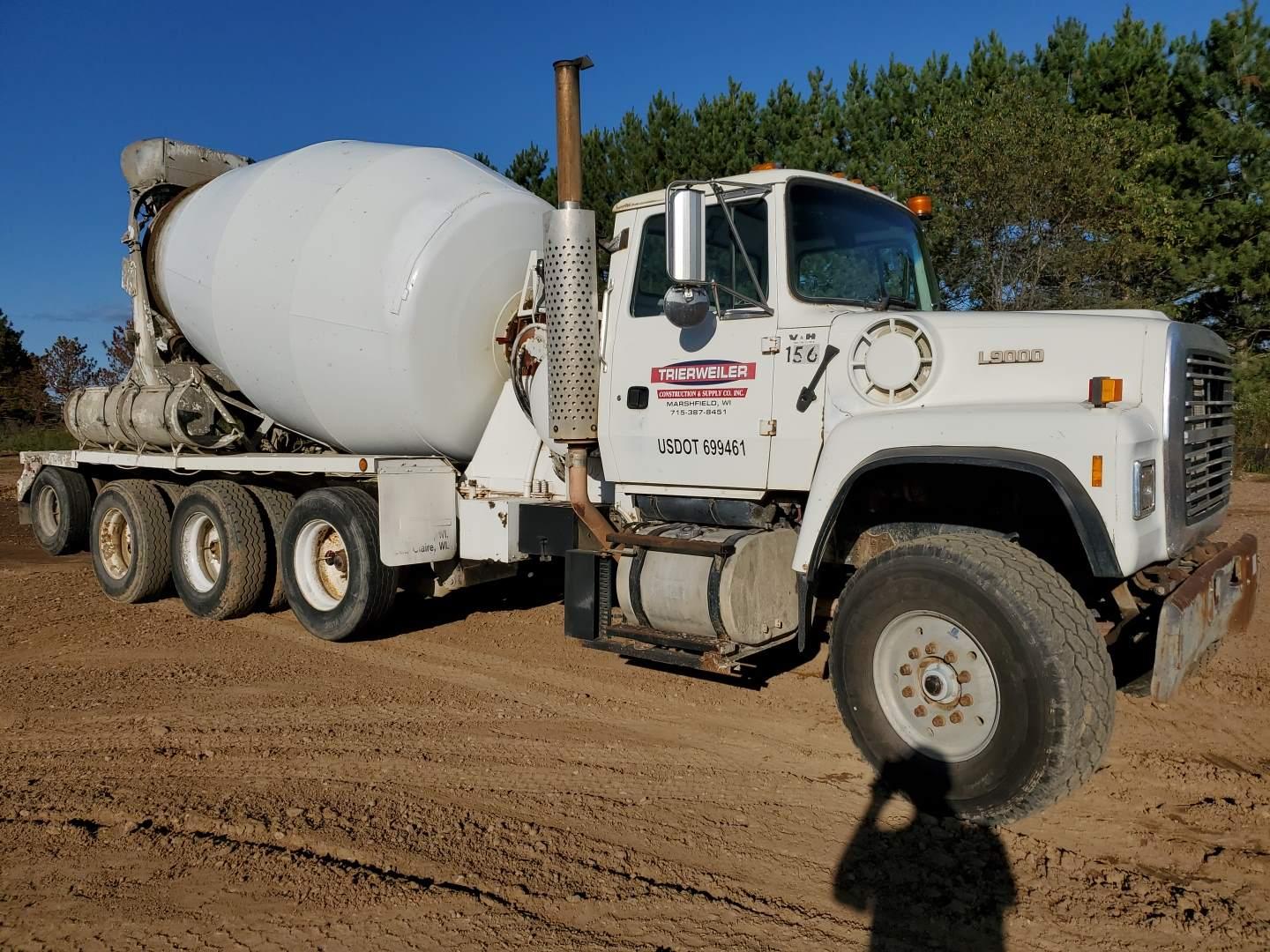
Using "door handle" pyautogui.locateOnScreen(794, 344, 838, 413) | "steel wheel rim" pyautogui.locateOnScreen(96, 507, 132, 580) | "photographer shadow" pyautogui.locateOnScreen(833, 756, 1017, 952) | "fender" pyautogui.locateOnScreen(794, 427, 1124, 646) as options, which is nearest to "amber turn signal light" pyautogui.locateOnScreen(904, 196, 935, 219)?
"door handle" pyautogui.locateOnScreen(794, 344, 838, 413)

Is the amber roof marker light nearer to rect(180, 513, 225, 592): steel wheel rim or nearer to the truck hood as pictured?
the truck hood

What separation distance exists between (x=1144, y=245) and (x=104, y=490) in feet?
52.3

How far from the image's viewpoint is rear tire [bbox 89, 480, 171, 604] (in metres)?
8.52

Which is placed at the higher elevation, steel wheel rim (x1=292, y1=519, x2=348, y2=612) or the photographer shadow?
steel wheel rim (x1=292, y1=519, x2=348, y2=612)

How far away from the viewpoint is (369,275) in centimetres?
657

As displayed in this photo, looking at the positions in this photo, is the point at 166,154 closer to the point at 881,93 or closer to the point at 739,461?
the point at 739,461

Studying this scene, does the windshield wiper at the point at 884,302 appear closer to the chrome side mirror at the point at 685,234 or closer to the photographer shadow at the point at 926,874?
the chrome side mirror at the point at 685,234

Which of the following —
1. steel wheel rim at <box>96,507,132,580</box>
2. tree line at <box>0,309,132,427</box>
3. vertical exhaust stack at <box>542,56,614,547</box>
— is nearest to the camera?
vertical exhaust stack at <box>542,56,614,547</box>

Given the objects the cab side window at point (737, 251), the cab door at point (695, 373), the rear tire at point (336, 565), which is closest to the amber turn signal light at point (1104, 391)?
the cab door at point (695, 373)

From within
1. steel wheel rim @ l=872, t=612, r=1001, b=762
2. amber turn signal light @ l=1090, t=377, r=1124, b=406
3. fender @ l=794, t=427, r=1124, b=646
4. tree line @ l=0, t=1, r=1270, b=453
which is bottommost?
steel wheel rim @ l=872, t=612, r=1001, b=762

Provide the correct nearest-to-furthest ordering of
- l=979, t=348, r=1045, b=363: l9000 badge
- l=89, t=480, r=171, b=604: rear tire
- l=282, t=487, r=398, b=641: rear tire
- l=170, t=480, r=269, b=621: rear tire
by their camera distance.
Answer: l=979, t=348, r=1045, b=363: l9000 badge, l=282, t=487, r=398, b=641: rear tire, l=170, t=480, r=269, b=621: rear tire, l=89, t=480, r=171, b=604: rear tire

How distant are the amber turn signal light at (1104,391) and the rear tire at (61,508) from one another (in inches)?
377

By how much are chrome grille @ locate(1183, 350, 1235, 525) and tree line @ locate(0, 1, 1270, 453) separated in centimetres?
1146

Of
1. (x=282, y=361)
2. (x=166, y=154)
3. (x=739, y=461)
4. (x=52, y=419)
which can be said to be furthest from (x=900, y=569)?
(x=52, y=419)
